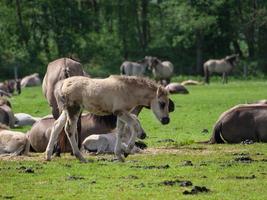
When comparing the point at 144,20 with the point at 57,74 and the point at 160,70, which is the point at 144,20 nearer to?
the point at 160,70

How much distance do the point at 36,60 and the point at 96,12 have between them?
8.98 m

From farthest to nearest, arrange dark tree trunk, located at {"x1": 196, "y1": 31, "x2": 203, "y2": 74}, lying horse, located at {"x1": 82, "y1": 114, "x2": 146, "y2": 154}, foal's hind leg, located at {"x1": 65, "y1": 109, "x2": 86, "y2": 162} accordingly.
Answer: dark tree trunk, located at {"x1": 196, "y1": 31, "x2": 203, "y2": 74}, lying horse, located at {"x1": 82, "y1": 114, "x2": 146, "y2": 154}, foal's hind leg, located at {"x1": 65, "y1": 109, "x2": 86, "y2": 162}

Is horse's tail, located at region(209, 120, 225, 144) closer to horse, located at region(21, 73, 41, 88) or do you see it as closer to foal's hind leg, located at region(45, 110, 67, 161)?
foal's hind leg, located at region(45, 110, 67, 161)

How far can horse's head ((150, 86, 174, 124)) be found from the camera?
16438mm

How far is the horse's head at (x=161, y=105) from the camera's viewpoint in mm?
16438

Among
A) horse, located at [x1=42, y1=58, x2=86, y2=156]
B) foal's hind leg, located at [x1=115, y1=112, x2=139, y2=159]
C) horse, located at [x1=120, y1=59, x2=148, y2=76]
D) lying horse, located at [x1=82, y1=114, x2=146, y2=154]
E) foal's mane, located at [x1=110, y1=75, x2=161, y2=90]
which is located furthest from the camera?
horse, located at [x1=120, y1=59, x2=148, y2=76]

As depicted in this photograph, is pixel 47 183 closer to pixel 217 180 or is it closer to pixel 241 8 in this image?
pixel 217 180

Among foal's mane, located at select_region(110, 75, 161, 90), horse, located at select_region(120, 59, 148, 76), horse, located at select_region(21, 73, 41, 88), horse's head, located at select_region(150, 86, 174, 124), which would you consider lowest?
horse, located at select_region(21, 73, 41, 88)

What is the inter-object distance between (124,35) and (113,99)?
57.9 meters

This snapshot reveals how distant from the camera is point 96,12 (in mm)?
76125

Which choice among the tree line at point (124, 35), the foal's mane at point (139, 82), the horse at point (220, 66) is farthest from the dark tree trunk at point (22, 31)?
the foal's mane at point (139, 82)

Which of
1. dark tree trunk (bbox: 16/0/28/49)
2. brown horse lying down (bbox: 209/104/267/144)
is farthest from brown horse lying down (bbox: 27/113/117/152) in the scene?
dark tree trunk (bbox: 16/0/28/49)

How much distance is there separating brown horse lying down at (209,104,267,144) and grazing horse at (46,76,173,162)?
4.58 metres

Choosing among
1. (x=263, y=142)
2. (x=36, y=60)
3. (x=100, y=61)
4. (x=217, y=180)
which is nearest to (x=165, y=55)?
(x=100, y=61)
